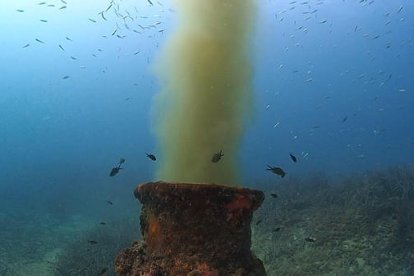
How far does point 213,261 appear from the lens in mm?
3775

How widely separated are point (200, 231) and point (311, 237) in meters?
6.59

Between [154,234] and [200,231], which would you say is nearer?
[200,231]

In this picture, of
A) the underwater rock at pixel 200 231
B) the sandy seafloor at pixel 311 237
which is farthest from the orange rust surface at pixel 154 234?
the sandy seafloor at pixel 311 237

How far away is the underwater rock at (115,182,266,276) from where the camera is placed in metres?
3.82

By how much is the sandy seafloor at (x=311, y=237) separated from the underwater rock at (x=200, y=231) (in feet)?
12.4

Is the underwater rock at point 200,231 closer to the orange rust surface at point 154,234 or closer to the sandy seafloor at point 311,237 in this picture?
the orange rust surface at point 154,234

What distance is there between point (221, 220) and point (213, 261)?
0.37 m

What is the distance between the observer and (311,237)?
32.3 feet

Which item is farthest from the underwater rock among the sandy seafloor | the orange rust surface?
the sandy seafloor

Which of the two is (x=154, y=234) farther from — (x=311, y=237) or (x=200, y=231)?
(x=311, y=237)

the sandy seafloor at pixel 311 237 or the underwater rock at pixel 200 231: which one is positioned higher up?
the underwater rock at pixel 200 231

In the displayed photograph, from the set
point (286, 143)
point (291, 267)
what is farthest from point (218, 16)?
point (286, 143)

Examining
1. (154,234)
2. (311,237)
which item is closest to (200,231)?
(154,234)

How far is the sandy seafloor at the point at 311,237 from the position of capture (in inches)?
352
